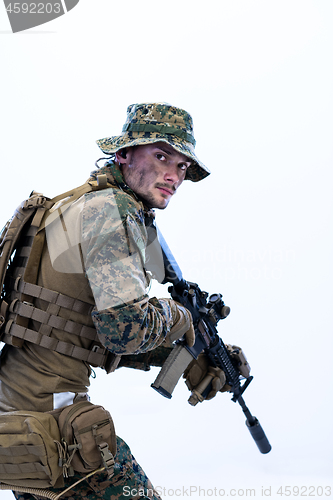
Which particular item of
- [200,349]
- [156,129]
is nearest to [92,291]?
[156,129]

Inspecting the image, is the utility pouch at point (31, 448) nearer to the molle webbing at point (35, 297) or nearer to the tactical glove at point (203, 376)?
the molle webbing at point (35, 297)

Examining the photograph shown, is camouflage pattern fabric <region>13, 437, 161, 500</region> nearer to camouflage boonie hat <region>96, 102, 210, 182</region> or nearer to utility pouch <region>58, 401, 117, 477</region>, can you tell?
utility pouch <region>58, 401, 117, 477</region>

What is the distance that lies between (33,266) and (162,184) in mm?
582

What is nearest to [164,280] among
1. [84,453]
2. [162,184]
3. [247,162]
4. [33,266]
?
[162,184]

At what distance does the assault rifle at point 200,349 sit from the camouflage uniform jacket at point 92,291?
0.54 metres

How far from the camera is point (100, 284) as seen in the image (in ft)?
4.88

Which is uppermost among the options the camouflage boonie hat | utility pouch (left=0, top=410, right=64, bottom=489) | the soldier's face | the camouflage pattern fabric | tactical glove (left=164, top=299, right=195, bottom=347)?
the camouflage boonie hat

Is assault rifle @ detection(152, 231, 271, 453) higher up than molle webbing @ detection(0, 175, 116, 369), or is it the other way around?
molle webbing @ detection(0, 175, 116, 369)

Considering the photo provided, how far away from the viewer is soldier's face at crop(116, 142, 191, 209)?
186cm

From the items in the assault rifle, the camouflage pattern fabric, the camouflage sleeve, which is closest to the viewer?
the camouflage sleeve

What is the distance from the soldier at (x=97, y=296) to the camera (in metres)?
1.51

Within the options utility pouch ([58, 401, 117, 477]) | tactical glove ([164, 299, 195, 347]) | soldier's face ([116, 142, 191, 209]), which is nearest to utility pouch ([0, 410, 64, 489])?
utility pouch ([58, 401, 117, 477])

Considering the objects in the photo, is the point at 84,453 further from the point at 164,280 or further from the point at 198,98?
the point at 198,98

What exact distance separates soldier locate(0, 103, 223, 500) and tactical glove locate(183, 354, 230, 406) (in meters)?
0.88
